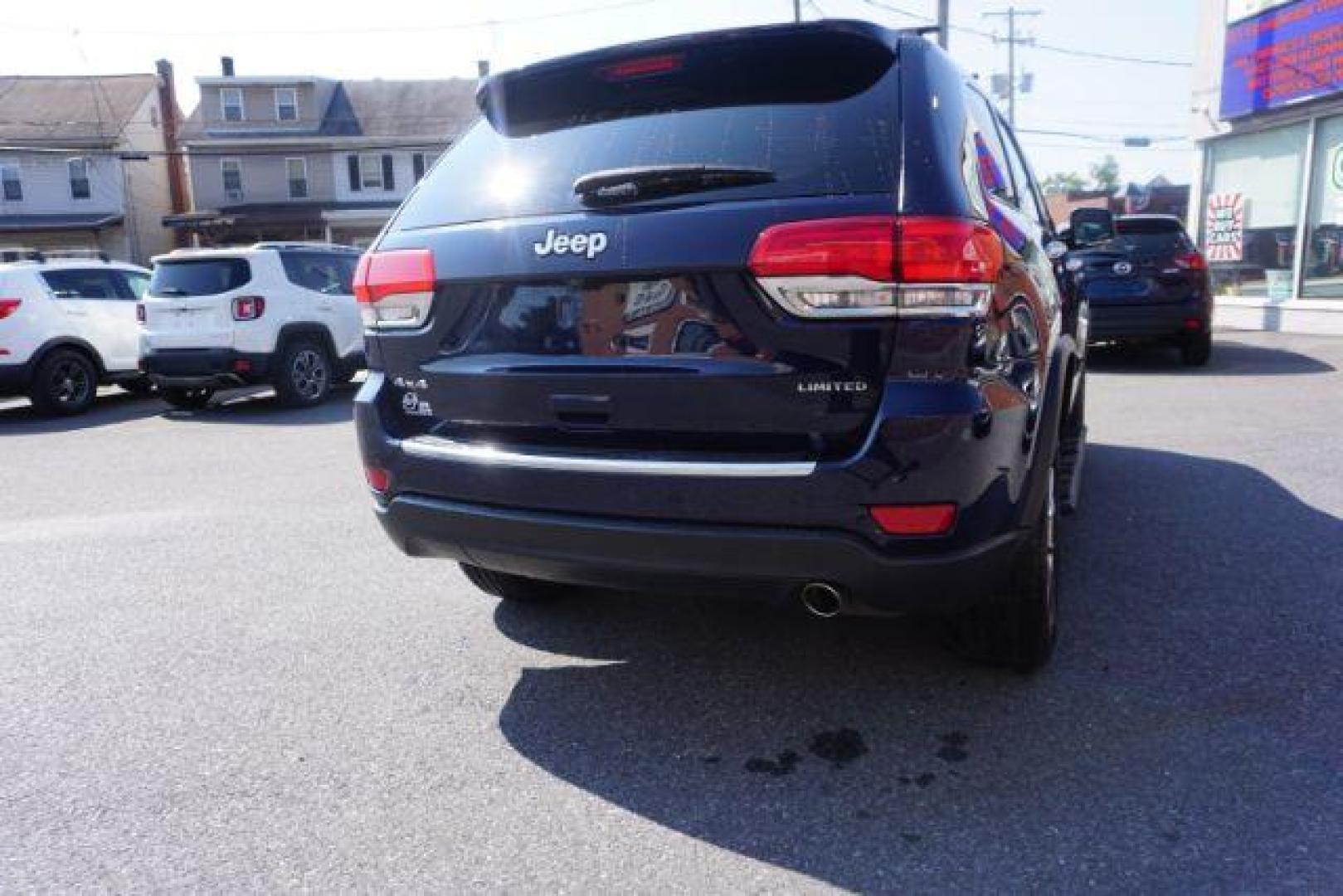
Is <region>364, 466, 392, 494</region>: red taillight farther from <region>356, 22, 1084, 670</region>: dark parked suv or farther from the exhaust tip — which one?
the exhaust tip

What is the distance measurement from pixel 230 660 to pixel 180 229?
130 feet

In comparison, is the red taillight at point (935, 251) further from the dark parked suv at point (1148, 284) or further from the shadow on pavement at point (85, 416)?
the shadow on pavement at point (85, 416)

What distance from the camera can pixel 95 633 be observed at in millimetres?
3814

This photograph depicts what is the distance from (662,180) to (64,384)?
413 inches

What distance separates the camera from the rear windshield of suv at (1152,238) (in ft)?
32.7

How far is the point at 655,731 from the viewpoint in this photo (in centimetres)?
287

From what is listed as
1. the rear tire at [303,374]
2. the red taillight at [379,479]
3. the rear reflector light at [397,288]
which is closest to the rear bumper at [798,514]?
the red taillight at [379,479]

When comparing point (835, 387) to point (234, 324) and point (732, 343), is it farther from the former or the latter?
point (234, 324)

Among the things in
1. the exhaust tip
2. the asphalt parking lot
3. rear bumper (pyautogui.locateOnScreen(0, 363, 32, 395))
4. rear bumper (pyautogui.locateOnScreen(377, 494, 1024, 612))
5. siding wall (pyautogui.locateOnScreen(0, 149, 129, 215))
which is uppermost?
siding wall (pyautogui.locateOnScreen(0, 149, 129, 215))

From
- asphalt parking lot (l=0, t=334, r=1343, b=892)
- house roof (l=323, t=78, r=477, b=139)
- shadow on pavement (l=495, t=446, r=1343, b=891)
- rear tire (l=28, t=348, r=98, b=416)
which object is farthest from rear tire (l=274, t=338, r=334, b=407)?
house roof (l=323, t=78, r=477, b=139)

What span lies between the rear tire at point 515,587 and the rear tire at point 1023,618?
1.50 m

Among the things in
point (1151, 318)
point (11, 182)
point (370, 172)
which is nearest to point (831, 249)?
point (1151, 318)

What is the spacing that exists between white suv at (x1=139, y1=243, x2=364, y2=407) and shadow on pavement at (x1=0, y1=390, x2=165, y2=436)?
57cm

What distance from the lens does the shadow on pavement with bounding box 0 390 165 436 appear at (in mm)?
9891
